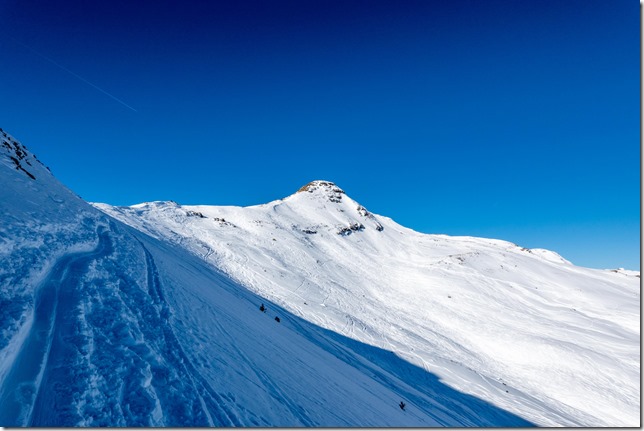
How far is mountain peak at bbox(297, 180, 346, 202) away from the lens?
78.8 metres

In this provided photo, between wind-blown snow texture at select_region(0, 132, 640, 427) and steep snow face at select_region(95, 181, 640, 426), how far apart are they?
0.22 meters

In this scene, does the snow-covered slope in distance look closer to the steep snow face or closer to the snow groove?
the snow groove

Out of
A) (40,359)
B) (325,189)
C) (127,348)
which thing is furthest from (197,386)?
(325,189)

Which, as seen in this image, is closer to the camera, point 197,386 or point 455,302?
point 197,386

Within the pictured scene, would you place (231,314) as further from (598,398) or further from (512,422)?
Result: (598,398)

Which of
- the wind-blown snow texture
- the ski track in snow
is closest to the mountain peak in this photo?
the wind-blown snow texture

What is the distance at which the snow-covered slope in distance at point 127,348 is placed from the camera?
15.6 ft

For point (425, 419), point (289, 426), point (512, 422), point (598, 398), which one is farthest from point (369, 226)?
point (289, 426)

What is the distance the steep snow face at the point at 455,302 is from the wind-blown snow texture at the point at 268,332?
220 millimetres

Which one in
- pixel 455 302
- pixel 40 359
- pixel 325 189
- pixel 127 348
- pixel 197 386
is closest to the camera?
pixel 40 359

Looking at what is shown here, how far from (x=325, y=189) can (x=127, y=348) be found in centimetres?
7663

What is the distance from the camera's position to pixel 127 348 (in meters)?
5.98

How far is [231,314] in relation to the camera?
1141 centimetres

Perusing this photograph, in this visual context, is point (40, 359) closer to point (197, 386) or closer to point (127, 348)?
point (127, 348)
